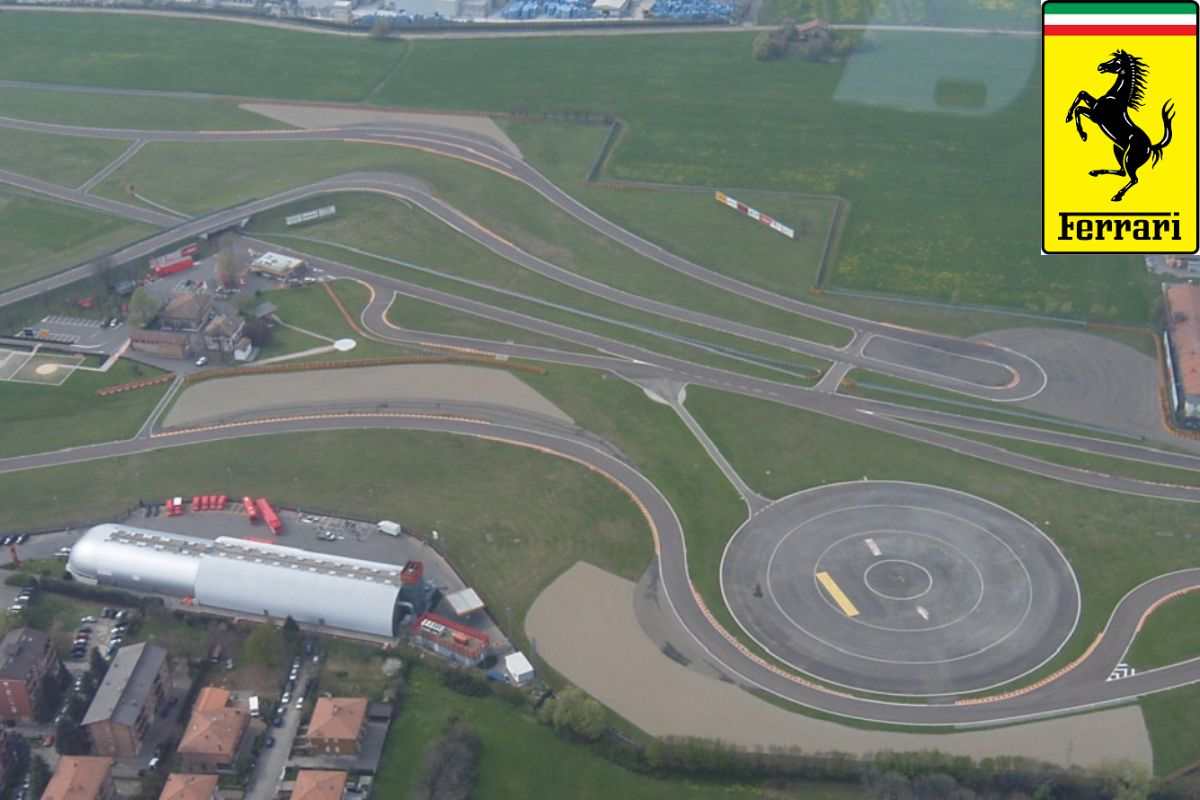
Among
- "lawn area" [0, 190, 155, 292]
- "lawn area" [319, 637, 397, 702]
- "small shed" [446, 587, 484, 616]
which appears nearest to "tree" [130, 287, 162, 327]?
"lawn area" [0, 190, 155, 292]

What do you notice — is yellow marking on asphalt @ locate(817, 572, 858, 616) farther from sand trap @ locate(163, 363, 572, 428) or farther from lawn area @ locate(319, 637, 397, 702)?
lawn area @ locate(319, 637, 397, 702)

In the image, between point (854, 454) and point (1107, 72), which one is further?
point (854, 454)

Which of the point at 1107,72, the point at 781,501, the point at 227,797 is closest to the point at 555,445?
the point at 781,501

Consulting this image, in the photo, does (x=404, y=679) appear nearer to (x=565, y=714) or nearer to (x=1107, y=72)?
(x=565, y=714)

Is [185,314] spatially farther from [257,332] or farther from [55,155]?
[55,155]

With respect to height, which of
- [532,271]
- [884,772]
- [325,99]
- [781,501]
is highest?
[325,99]

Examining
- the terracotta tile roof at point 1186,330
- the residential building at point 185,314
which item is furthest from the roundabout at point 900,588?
the residential building at point 185,314

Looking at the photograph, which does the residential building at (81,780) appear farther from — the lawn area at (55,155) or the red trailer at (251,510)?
the lawn area at (55,155)
